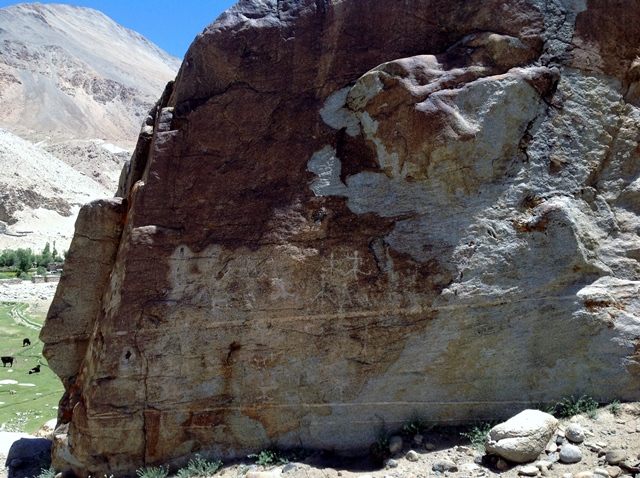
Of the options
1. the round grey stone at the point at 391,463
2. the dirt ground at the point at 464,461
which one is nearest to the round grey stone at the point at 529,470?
the dirt ground at the point at 464,461

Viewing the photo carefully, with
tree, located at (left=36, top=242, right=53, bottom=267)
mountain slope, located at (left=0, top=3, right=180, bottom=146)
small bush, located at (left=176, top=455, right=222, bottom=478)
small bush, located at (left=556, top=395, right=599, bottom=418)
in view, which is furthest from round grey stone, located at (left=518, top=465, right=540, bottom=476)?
mountain slope, located at (left=0, top=3, right=180, bottom=146)

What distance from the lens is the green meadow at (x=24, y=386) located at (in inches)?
445

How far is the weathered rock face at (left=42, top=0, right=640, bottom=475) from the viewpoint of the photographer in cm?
578

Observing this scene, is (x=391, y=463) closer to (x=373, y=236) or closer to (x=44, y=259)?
(x=373, y=236)

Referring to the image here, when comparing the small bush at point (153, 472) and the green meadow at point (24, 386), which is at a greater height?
the small bush at point (153, 472)

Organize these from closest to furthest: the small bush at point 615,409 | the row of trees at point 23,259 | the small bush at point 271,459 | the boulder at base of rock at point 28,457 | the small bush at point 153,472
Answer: the small bush at point 615,409
the small bush at point 271,459
the small bush at point 153,472
the boulder at base of rock at point 28,457
the row of trees at point 23,259

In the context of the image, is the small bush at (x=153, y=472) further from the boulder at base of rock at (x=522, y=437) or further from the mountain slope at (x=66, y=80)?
the mountain slope at (x=66, y=80)

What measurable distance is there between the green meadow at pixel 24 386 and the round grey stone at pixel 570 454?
8.86m

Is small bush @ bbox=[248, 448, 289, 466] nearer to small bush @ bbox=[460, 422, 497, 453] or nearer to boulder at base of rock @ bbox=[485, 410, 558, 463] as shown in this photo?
small bush @ bbox=[460, 422, 497, 453]

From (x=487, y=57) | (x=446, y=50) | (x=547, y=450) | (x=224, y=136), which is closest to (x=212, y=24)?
(x=224, y=136)

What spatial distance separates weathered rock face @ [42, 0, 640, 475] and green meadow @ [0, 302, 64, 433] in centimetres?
514

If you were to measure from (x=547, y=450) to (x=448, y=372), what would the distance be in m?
1.09

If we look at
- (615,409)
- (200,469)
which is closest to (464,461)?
(615,409)

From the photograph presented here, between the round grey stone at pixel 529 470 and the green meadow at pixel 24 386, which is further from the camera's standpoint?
the green meadow at pixel 24 386
